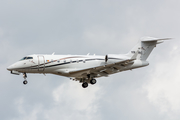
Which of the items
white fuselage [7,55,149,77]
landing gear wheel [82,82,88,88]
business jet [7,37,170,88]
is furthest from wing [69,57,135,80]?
landing gear wheel [82,82,88,88]

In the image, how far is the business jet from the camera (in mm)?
37781

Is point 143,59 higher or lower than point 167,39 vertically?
lower

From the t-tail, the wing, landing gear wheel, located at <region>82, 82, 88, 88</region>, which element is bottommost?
landing gear wheel, located at <region>82, 82, 88, 88</region>

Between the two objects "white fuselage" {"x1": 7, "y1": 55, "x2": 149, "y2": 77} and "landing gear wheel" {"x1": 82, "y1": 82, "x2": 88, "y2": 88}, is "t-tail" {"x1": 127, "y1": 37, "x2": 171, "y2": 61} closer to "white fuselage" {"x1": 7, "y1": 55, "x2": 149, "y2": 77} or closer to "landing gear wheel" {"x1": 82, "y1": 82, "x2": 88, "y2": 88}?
"white fuselage" {"x1": 7, "y1": 55, "x2": 149, "y2": 77}

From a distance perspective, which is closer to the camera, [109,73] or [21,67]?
[21,67]

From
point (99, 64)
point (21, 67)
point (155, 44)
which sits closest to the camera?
point (21, 67)

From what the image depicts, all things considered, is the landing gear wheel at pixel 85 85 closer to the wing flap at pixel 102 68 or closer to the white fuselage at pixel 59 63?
the white fuselage at pixel 59 63

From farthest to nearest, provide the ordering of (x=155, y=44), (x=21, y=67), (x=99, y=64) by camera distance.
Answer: (x=155, y=44), (x=99, y=64), (x=21, y=67)

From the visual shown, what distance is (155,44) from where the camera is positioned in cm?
4306

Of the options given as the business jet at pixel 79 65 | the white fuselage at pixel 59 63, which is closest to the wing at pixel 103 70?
Answer: the business jet at pixel 79 65

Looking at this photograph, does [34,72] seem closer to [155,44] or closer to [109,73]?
[109,73]

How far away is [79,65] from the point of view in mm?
39500

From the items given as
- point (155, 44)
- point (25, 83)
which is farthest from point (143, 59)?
point (25, 83)

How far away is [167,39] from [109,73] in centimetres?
767
